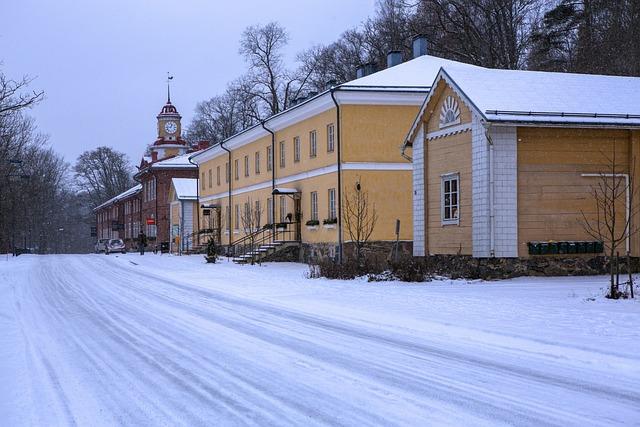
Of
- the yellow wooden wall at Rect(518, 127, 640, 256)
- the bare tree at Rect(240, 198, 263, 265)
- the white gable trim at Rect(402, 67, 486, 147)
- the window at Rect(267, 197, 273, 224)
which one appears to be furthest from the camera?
the window at Rect(267, 197, 273, 224)

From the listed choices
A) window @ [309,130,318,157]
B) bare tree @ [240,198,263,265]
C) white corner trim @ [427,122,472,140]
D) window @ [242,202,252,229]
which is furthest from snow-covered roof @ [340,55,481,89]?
window @ [242,202,252,229]

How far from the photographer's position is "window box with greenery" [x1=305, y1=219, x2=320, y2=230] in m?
31.4

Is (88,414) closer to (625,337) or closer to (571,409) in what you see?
(571,409)

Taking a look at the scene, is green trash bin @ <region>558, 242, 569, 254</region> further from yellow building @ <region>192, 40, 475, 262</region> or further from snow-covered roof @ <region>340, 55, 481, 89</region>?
snow-covered roof @ <region>340, 55, 481, 89</region>

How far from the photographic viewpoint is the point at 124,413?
20.7ft

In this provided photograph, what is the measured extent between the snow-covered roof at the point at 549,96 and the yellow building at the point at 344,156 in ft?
19.9

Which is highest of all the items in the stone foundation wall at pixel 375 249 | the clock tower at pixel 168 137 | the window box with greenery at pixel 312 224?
the clock tower at pixel 168 137

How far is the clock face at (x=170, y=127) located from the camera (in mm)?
78812

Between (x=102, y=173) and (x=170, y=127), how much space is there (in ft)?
87.3

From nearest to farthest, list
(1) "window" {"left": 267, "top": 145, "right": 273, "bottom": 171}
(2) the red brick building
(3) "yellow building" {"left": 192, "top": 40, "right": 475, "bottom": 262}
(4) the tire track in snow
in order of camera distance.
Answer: (4) the tire track in snow < (3) "yellow building" {"left": 192, "top": 40, "right": 475, "bottom": 262} < (1) "window" {"left": 267, "top": 145, "right": 273, "bottom": 171} < (2) the red brick building

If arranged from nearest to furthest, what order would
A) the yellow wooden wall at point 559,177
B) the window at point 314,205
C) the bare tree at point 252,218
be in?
the yellow wooden wall at point 559,177, the window at point 314,205, the bare tree at point 252,218

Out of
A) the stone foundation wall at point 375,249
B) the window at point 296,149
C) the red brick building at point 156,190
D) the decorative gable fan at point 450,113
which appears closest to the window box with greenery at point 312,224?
the stone foundation wall at point 375,249

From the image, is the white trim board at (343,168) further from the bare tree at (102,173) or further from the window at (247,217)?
the bare tree at (102,173)

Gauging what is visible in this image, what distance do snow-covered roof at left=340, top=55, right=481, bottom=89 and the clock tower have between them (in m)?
49.0
